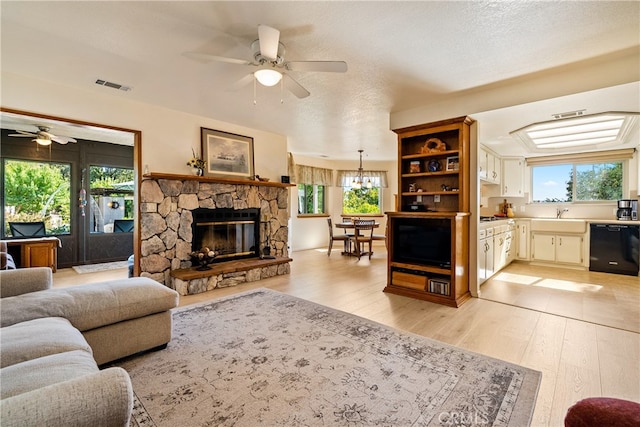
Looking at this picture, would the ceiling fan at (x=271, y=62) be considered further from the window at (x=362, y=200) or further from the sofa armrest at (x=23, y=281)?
the window at (x=362, y=200)

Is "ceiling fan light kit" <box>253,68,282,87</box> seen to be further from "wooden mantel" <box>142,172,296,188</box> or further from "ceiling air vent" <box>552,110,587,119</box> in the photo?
"ceiling air vent" <box>552,110,587,119</box>

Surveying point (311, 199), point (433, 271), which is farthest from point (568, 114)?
point (311, 199)

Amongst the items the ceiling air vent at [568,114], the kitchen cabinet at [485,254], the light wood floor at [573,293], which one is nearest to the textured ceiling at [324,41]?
the ceiling air vent at [568,114]

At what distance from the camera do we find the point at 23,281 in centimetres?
215

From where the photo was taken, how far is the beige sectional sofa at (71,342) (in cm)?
89

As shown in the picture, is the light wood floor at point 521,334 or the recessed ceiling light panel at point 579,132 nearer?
the light wood floor at point 521,334

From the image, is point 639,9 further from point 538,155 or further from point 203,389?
point 538,155

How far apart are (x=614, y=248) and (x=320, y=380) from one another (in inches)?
239

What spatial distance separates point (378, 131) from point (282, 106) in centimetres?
211

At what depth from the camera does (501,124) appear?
13.1 feet

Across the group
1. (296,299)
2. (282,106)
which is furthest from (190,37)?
(296,299)

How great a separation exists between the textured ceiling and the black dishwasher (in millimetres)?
3637
